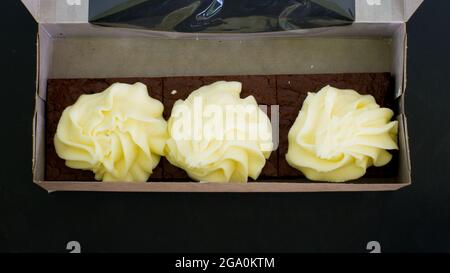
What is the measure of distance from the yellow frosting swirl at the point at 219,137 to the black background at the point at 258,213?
0.86 feet

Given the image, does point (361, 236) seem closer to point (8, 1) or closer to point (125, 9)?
point (125, 9)

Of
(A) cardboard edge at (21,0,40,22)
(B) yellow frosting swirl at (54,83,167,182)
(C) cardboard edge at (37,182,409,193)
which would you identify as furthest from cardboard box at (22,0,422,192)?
(C) cardboard edge at (37,182,409,193)

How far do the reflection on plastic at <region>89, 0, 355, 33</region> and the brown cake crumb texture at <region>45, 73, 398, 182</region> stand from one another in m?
0.25

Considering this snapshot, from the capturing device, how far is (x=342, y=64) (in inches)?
98.5

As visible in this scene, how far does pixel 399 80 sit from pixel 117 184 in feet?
4.33

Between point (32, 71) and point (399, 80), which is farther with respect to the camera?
point (32, 71)

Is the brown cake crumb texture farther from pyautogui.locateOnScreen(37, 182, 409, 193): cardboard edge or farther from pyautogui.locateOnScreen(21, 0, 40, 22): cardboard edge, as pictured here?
pyautogui.locateOnScreen(21, 0, 40, 22): cardboard edge

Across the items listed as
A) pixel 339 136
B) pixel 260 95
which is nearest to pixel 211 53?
pixel 260 95

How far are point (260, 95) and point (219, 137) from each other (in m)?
0.32

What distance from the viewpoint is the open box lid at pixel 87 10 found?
228 centimetres

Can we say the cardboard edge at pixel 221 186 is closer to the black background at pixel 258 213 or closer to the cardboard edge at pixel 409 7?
the black background at pixel 258 213

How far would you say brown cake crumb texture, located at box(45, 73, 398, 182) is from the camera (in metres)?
2.34

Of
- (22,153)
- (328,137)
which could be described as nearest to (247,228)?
(328,137)

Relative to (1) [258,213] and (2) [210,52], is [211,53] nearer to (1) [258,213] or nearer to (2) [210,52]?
(2) [210,52]
